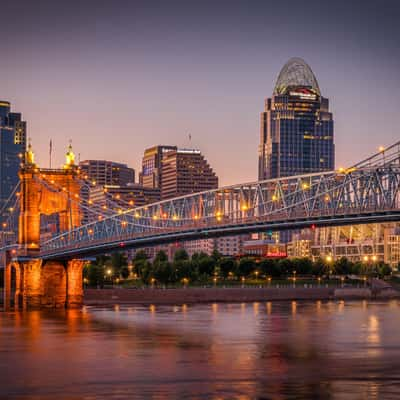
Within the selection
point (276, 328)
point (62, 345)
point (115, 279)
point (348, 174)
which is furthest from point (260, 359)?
point (115, 279)

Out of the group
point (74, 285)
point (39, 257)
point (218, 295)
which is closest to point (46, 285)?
point (74, 285)

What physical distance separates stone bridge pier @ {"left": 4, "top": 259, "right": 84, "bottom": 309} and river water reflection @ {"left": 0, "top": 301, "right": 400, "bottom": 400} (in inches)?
633

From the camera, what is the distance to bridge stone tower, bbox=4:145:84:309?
94.5 metres

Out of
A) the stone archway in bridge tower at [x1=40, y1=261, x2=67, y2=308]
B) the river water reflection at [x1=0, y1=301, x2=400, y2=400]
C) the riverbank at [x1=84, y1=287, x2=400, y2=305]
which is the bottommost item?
the river water reflection at [x1=0, y1=301, x2=400, y2=400]

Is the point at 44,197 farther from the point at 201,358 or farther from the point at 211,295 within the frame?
the point at 201,358

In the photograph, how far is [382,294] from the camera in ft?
429

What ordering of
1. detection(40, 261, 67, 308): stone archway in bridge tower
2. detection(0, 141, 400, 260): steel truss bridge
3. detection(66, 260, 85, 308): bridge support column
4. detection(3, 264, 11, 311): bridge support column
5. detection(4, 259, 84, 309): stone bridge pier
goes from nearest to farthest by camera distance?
detection(0, 141, 400, 260): steel truss bridge, detection(4, 259, 84, 309): stone bridge pier, detection(40, 261, 67, 308): stone archway in bridge tower, detection(66, 260, 85, 308): bridge support column, detection(3, 264, 11, 311): bridge support column

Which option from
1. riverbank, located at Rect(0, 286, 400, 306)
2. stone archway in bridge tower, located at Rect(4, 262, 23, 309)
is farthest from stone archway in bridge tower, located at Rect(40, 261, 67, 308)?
riverbank, located at Rect(0, 286, 400, 306)

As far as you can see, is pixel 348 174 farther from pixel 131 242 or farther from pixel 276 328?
pixel 131 242

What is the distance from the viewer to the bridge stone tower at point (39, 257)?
9450 centimetres

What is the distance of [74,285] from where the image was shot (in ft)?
317

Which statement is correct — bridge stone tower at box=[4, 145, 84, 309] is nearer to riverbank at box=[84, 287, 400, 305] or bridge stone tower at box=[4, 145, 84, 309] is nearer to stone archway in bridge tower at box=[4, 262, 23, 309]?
stone archway in bridge tower at box=[4, 262, 23, 309]

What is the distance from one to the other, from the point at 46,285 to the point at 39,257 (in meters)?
2.91

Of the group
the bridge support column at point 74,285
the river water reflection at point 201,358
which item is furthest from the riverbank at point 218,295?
the river water reflection at point 201,358
